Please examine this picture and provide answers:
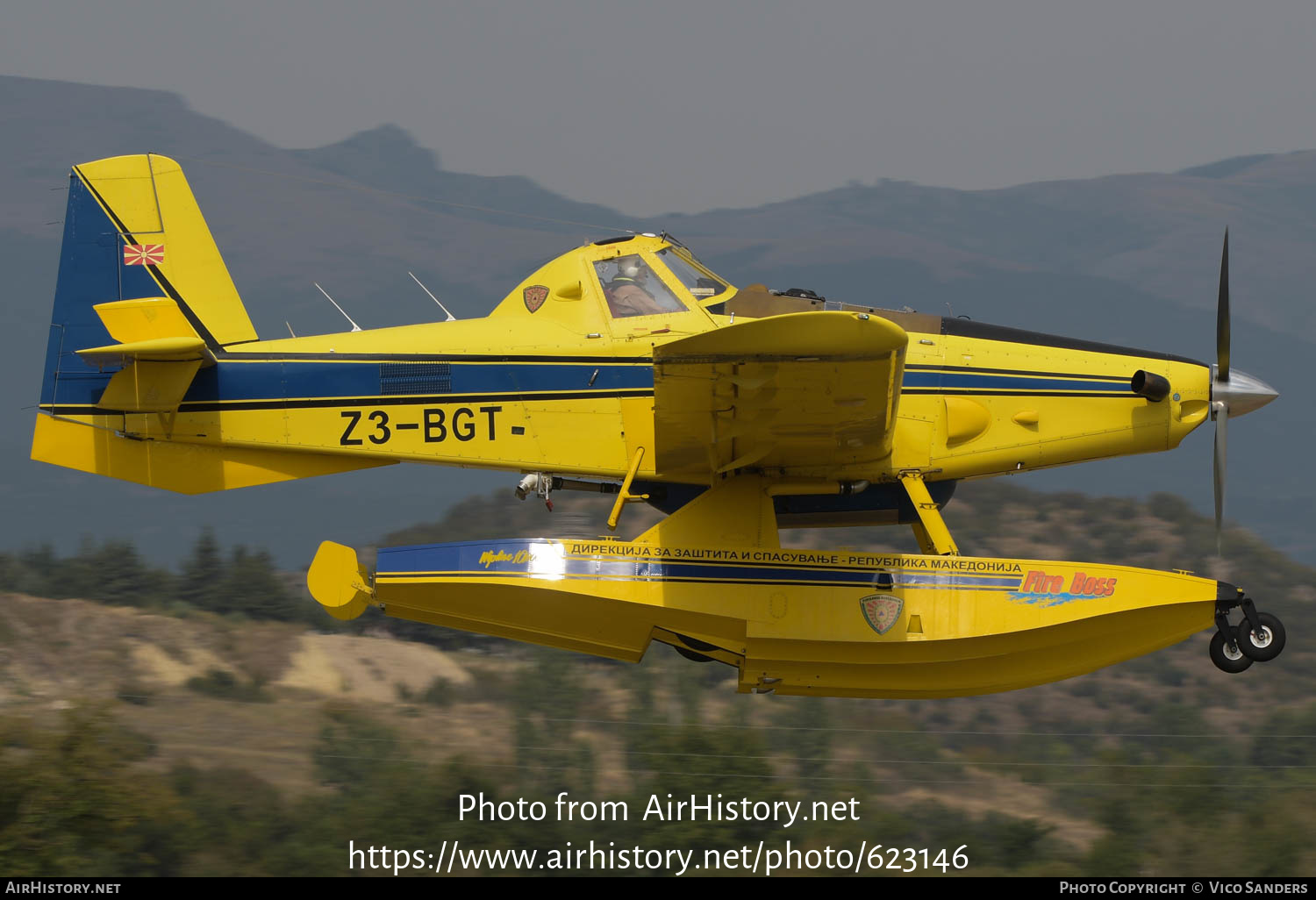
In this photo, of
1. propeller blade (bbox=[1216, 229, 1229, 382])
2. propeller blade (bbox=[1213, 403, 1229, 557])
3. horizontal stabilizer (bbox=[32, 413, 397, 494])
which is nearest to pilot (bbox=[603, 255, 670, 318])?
horizontal stabilizer (bbox=[32, 413, 397, 494])

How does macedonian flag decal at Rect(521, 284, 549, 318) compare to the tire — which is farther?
the tire

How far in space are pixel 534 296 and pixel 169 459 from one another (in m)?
3.20

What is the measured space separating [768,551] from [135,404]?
5100 mm

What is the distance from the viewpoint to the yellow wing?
27.0 feet

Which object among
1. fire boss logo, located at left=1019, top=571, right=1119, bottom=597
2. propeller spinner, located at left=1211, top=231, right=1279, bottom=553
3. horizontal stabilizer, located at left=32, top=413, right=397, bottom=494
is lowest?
fire boss logo, located at left=1019, top=571, right=1119, bottom=597

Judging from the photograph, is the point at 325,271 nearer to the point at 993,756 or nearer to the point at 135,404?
the point at 993,756

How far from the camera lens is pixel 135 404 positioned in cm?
1079

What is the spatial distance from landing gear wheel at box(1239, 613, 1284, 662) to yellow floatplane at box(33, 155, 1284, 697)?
0.02 metres

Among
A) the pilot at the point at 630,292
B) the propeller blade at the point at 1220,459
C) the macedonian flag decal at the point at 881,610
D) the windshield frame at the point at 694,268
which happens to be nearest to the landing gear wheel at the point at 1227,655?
the propeller blade at the point at 1220,459

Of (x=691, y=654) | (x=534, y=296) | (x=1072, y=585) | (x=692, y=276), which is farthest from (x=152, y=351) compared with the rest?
(x=1072, y=585)

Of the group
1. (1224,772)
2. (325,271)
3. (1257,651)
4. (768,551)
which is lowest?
(1224,772)

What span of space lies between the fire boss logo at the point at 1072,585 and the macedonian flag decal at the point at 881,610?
91 cm

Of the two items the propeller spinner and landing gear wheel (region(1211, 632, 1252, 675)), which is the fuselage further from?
landing gear wheel (region(1211, 632, 1252, 675))
